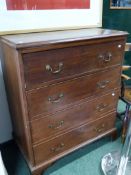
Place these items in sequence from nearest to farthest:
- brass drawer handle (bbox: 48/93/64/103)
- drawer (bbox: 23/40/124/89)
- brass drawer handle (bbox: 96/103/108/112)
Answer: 1. drawer (bbox: 23/40/124/89)
2. brass drawer handle (bbox: 48/93/64/103)
3. brass drawer handle (bbox: 96/103/108/112)

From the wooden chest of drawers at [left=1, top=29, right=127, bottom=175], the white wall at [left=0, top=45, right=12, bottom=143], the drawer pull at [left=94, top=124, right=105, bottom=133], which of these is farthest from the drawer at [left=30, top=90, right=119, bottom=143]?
the white wall at [left=0, top=45, right=12, bottom=143]

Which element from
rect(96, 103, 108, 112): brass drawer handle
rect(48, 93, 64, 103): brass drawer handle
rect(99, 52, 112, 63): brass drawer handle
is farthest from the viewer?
rect(96, 103, 108, 112): brass drawer handle

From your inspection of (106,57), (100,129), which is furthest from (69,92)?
(100,129)

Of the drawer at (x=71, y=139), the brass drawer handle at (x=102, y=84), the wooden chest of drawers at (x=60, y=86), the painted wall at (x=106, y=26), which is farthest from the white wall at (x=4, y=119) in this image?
the brass drawer handle at (x=102, y=84)

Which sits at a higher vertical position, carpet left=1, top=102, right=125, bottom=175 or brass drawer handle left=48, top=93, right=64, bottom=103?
brass drawer handle left=48, top=93, right=64, bottom=103

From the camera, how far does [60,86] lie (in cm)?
113

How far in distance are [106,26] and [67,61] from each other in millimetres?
884

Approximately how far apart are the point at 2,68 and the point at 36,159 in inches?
27.4

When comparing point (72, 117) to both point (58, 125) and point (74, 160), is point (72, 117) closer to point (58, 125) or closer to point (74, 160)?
point (58, 125)

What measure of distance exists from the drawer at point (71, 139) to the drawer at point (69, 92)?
258 mm

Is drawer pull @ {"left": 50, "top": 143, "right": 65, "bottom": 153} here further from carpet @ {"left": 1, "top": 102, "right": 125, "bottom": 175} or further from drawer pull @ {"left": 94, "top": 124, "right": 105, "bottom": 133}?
drawer pull @ {"left": 94, "top": 124, "right": 105, "bottom": 133}

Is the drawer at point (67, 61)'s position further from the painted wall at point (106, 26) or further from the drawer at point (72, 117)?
the painted wall at point (106, 26)

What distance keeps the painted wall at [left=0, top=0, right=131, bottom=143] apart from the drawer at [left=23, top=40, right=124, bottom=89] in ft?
1.67

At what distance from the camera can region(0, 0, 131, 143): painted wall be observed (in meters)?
1.50
